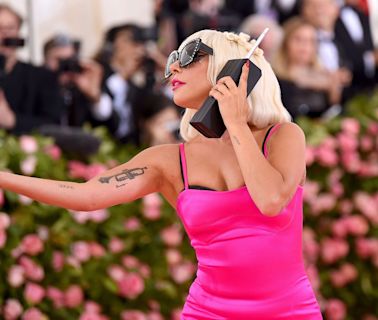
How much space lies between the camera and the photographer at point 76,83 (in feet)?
24.6

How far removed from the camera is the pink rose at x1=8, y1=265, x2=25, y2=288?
622cm

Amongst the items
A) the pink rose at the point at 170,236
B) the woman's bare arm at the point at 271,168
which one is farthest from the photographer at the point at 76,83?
the woman's bare arm at the point at 271,168

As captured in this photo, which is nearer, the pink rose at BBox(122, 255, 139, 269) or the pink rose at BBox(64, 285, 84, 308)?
the pink rose at BBox(64, 285, 84, 308)

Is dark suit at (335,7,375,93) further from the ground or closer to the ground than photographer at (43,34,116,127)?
closer to the ground

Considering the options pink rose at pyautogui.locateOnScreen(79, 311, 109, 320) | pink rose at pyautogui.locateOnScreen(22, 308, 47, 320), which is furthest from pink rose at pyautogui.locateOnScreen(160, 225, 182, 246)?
pink rose at pyautogui.locateOnScreen(22, 308, 47, 320)

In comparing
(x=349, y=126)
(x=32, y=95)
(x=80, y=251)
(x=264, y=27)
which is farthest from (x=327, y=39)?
(x=80, y=251)

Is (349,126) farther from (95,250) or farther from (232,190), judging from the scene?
(232,190)

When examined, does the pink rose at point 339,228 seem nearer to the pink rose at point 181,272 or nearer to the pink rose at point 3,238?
the pink rose at point 181,272

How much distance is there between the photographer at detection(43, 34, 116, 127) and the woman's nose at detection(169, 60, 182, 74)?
11.7ft

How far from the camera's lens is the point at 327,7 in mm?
9055

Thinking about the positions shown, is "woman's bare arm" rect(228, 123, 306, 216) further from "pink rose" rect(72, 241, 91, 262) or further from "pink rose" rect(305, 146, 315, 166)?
"pink rose" rect(305, 146, 315, 166)

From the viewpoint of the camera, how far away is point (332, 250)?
26.4 ft

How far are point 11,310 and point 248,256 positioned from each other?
2.79 m

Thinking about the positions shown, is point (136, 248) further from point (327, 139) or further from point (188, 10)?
point (188, 10)
